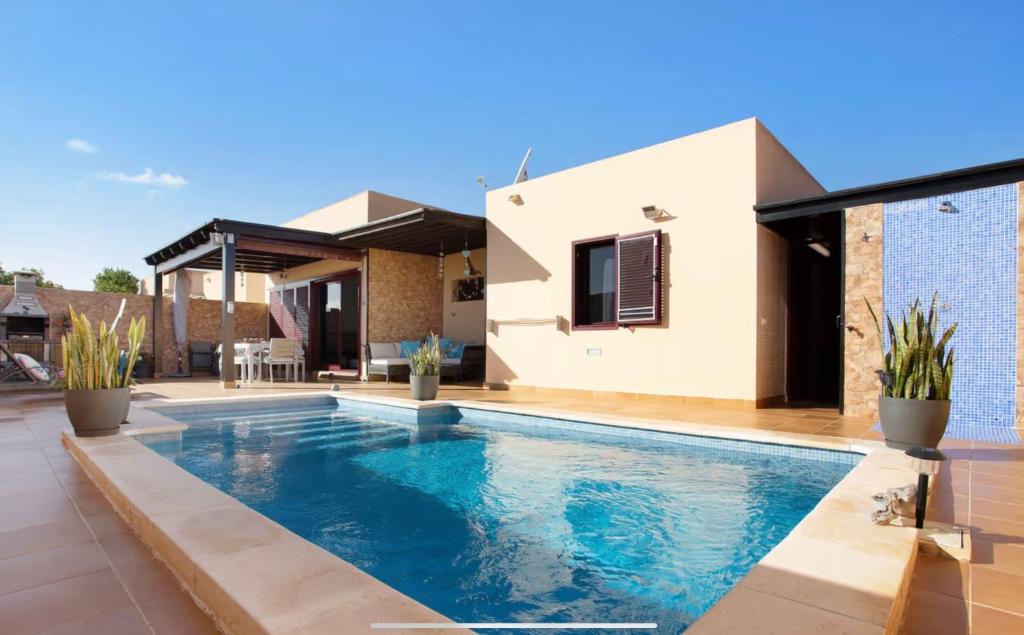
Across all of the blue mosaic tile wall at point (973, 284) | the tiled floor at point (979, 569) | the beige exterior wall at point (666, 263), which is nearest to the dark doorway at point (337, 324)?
the beige exterior wall at point (666, 263)

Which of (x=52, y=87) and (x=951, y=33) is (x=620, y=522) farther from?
(x=52, y=87)

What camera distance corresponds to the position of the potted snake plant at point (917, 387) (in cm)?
346

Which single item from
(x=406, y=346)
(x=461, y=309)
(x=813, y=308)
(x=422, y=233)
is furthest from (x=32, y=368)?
(x=813, y=308)

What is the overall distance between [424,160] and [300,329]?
5.67m

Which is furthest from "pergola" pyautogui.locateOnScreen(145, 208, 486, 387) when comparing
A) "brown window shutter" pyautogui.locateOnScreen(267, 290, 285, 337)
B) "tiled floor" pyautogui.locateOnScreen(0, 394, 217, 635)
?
"tiled floor" pyautogui.locateOnScreen(0, 394, 217, 635)

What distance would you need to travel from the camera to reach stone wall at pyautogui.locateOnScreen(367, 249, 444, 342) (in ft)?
39.3

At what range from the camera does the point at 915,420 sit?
11.5ft

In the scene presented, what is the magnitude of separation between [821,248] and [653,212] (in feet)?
11.5

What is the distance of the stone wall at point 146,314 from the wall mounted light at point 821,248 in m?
14.3

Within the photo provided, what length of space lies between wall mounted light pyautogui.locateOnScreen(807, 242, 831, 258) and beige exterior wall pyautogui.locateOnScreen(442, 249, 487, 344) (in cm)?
642

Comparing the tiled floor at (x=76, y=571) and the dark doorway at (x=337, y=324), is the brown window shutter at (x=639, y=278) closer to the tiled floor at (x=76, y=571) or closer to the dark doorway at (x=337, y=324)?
the tiled floor at (x=76, y=571)

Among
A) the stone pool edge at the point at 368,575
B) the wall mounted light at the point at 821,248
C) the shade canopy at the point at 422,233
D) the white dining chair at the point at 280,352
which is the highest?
the shade canopy at the point at 422,233

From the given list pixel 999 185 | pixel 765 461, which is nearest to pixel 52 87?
pixel 765 461

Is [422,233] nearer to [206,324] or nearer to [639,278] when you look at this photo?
[639,278]
